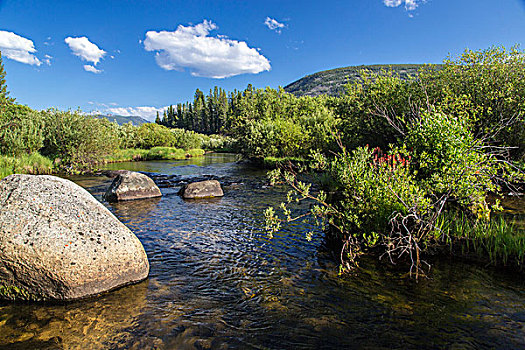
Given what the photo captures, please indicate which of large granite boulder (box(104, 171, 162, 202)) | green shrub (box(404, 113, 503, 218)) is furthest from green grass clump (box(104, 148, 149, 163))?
green shrub (box(404, 113, 503, 218))

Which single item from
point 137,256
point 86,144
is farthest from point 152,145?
point 137,256

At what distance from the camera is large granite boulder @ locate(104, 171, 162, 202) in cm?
1706

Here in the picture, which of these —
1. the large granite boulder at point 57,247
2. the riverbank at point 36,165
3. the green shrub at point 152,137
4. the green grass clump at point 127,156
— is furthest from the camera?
the green shrub at point 152,137

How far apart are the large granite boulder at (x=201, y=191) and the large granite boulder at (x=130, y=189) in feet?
5.88

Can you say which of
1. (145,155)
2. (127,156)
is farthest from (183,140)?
(127,156)

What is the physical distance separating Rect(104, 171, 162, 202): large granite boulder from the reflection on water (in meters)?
8.99

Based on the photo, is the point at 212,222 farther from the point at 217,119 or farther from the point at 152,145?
the point at 217,119

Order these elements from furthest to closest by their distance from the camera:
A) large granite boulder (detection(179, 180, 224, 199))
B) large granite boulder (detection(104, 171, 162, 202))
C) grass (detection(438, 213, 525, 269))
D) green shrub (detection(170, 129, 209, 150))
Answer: green shrub (detection(170, 129, 209, 150))
large granite boulder (detection(179, 180, 224, 199))
large granite boulder (detection(104, 171, 162, 202))
grass (detection(438, 213, 525, 269))

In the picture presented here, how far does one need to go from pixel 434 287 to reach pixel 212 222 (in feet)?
29.1

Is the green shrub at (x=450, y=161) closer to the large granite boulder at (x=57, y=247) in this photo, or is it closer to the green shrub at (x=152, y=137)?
the large granite boulder at (x=57, y=247)

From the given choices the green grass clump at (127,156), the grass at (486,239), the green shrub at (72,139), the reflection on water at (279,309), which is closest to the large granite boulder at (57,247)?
the reflection on water at (279,309)

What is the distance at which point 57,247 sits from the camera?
6.20 meters

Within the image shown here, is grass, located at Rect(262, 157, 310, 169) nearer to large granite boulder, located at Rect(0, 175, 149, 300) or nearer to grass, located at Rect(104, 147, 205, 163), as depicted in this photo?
grass, located at Rect(104, 147, 205, 163)

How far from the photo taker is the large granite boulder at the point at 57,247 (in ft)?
19.9
